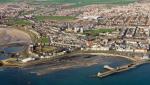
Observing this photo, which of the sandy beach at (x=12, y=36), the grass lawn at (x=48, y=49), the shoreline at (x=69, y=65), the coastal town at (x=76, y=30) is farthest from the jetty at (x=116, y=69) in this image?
the sandy beach at (x=12, y=36)

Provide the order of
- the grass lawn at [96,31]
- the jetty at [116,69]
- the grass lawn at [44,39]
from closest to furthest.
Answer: the jetty at [116,69]
the grass lawn at [44,39]
the grass lawn at [96,31]

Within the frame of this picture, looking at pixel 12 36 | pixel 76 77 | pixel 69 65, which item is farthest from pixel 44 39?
pixel 76 77

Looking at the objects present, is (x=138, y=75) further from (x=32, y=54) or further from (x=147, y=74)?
(x=32, y=54)

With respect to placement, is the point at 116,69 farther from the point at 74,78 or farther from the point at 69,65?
the point at 69,65

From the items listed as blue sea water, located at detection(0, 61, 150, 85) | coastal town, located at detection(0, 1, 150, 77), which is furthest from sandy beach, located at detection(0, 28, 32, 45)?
blue sea water, located at detection(0, 61, 150, 85)

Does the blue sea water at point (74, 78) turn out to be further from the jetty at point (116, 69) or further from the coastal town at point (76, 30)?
the coastal town at point (76, 30)

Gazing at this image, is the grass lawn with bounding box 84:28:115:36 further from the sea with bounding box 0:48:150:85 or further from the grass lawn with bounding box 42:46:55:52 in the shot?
the sea with bounding box 0:48:150:85
